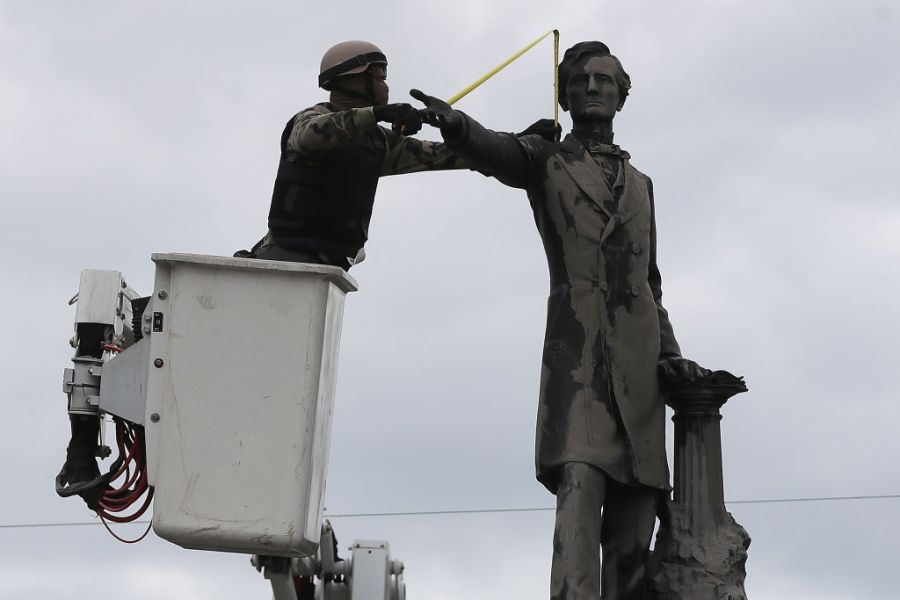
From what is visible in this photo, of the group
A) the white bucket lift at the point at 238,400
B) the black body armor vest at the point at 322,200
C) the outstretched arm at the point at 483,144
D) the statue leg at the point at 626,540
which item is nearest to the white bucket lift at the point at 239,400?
the white bucket lift at the point at 238,400

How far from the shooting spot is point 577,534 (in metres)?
8.38

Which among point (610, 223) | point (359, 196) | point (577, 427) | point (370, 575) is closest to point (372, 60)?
point (359, 196)

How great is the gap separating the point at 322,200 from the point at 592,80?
130 centimetres

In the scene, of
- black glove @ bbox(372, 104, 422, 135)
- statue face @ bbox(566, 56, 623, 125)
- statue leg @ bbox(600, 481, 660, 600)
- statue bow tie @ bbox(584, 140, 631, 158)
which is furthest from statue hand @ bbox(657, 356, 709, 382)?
black glove @ bbox(372, 104, 422, 135)

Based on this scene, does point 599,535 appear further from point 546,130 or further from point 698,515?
point 546,130

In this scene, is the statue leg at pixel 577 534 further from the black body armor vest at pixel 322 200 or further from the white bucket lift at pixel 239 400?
the black body armor vest at pixel 322 200

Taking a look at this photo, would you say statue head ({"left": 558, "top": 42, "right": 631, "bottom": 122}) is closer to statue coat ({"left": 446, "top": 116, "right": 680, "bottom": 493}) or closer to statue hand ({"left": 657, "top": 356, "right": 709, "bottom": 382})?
statue coat ({"left": 446, "top": 116, "right": 680, "bottom": 493})

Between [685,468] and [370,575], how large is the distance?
12.8ft

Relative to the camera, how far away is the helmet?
9.18 meters

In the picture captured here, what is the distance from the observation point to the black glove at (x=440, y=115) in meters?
8.30

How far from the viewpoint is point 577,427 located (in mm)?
8547

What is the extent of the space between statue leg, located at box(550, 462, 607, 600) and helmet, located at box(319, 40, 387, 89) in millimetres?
2061

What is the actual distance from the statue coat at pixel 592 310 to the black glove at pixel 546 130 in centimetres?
12

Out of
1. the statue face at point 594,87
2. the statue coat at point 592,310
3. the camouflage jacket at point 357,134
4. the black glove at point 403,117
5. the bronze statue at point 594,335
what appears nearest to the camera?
the black glove at point 403,117
